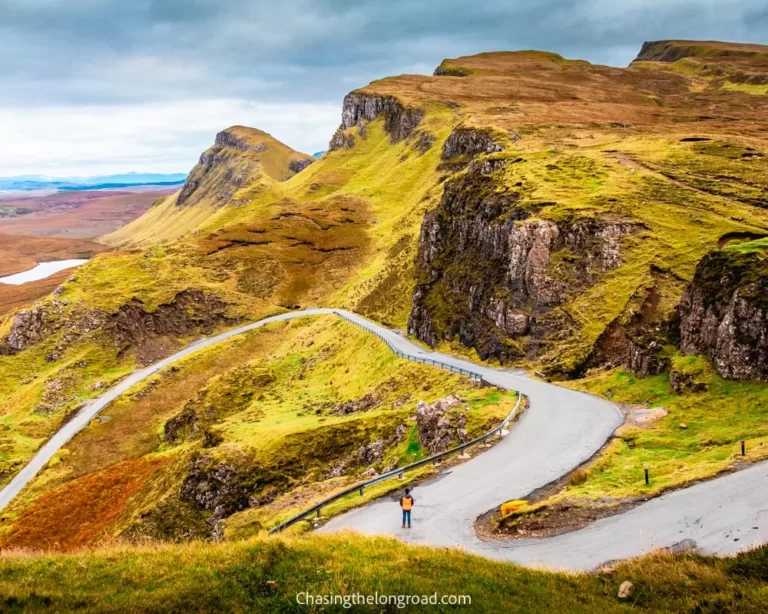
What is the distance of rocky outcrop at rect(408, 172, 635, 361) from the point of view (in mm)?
49281

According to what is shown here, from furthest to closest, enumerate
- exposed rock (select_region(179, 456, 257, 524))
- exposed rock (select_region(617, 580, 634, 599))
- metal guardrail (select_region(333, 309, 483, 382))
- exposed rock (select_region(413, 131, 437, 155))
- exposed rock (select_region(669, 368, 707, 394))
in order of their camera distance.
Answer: exposed rock (select_region(413, 131, 437, 155)), metal guardrail (select_region(333, 309, 483, 382)), exposed rock (select_region(179, 456, 257, 524)), exposed rock (select_region(669, 368, 707, 394)), exposed rock (select_region(617, 580, 634, 599))

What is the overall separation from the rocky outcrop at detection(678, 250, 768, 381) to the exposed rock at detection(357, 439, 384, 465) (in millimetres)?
18629

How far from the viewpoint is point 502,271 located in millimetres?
55906

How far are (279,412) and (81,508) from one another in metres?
18.1

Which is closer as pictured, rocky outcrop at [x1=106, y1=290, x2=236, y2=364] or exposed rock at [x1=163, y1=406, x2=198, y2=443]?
exposed rock at [x1=163, y1=406, x2=198, y2=443]

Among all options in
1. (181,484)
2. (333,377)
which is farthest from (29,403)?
(181,484)

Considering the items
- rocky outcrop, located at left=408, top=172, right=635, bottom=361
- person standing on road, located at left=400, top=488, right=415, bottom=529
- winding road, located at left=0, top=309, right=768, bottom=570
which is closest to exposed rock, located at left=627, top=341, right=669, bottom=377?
winding road, located at left=0, top=309, right=768, bottom=570

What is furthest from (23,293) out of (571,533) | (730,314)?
(571,533)

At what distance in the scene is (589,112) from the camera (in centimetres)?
11950

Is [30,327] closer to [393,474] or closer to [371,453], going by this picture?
[371,453]

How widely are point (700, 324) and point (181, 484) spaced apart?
34634 mm

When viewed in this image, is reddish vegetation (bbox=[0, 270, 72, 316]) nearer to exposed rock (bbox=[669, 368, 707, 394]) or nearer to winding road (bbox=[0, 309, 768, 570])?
winding road (bbox=[0, 309, 768, 570])

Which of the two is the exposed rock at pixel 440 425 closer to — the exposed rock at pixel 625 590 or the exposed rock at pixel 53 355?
the exposed rock at pixel 625 590

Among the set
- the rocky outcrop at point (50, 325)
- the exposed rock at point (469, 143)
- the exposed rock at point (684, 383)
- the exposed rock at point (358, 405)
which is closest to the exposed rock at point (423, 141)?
the exposed rock at point (469, 143)
